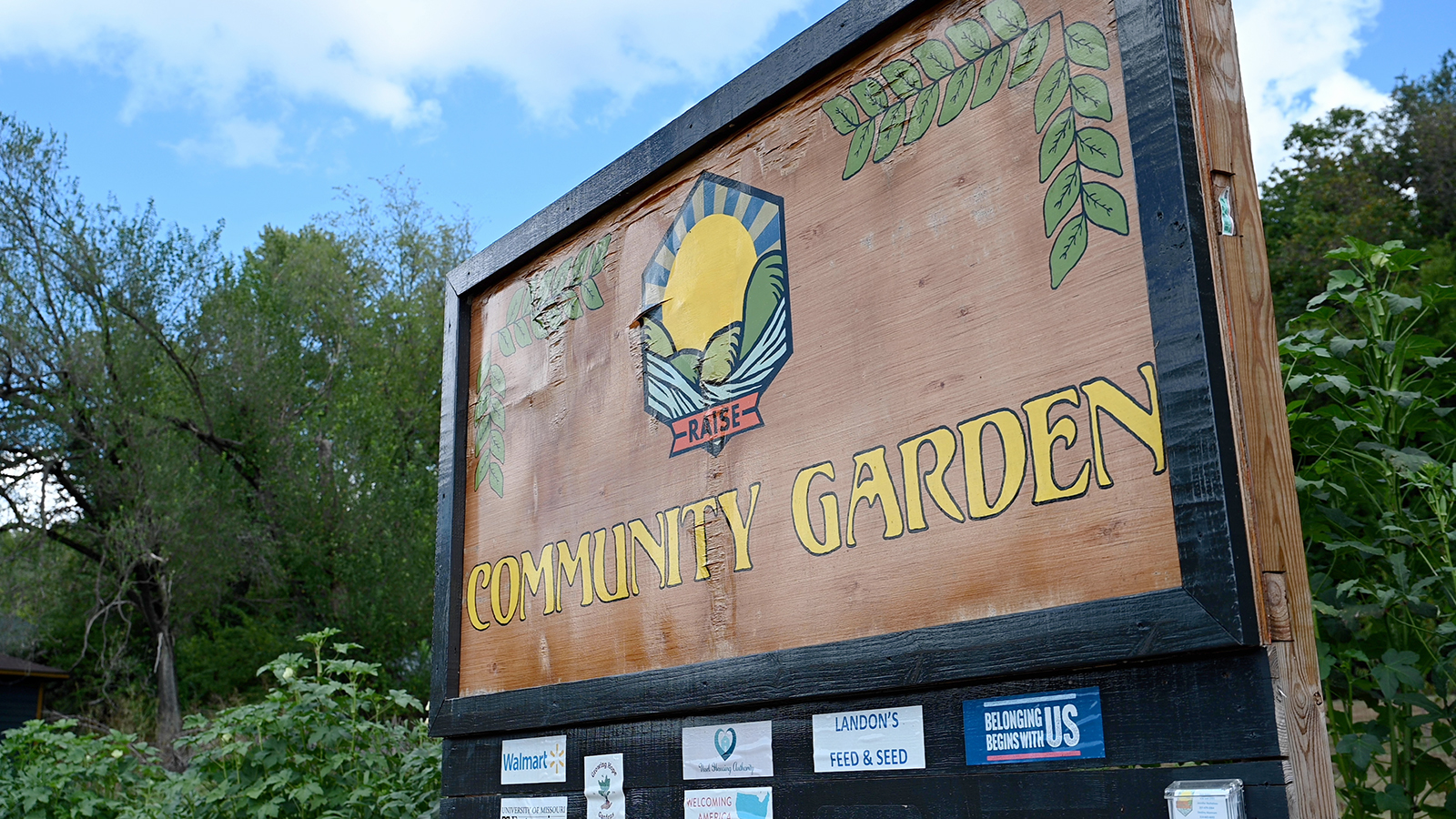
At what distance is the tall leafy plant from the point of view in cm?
219

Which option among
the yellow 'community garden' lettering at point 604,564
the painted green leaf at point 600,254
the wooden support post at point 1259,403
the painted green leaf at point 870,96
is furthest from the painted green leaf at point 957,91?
the painted green leaf at point 600,254

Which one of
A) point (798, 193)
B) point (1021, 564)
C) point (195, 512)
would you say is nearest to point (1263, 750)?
point (1021, 564)

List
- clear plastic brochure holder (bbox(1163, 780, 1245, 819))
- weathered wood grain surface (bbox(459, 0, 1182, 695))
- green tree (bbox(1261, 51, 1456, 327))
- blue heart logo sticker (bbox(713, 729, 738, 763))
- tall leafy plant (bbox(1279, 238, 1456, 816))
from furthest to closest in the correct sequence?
1. green tree (bbox(1261, 51, 1456, 327))
2. tall leafy plant (bbox(1279, 238, 1456, 816))
3. blue heart logo sticker (bbox(713, 729, 738, 763))
4. weathered wood grain surface (bbox(459, 0, 1182, 695))
5. clear plastic brochure holder (bbox(1163, 780, 1245, 819))

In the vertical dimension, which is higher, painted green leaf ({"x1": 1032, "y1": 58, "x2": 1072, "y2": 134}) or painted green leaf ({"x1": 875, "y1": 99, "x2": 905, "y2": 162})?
painted green leaf ({"x1": 875, "y1": 99, "x2": 905, "y2": 162})

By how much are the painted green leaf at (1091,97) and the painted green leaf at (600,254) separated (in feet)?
4.38

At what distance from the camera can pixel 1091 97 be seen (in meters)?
1.69

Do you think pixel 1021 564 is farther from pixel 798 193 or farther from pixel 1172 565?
pixel 798 193

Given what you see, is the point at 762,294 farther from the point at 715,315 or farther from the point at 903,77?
the point at 903,77

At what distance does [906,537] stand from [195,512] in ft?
54.9

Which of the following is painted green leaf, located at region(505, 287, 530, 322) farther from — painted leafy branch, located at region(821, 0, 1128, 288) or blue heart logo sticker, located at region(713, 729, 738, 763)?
blue heart logo sticker, located at region(713, 729, 738, 763)

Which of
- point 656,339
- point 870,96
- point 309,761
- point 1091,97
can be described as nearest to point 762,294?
point 656,339

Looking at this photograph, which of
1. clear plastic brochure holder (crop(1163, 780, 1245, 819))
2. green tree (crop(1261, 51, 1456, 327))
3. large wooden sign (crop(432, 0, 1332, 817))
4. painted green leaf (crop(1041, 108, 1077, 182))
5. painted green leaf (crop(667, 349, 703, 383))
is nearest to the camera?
clear plastic brochure holder (crop(1163, 780, 1245, 819))

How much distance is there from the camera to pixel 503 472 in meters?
2.92

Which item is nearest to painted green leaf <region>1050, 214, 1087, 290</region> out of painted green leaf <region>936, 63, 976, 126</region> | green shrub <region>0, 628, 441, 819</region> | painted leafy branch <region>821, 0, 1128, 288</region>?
painted leafy branch <region>821, 0, 1128, 288</region>
